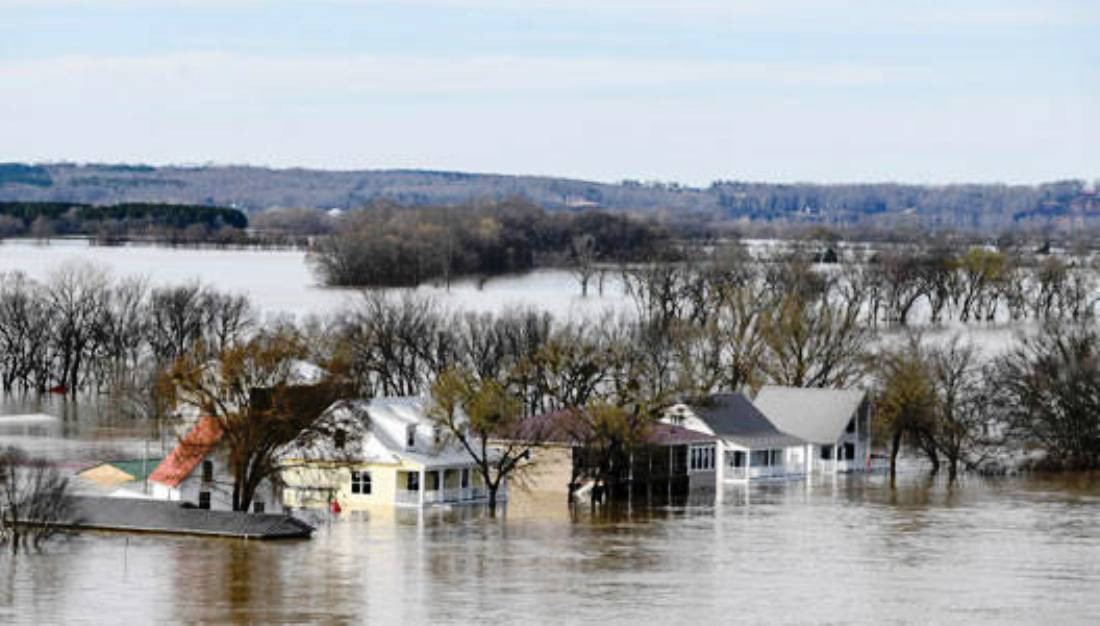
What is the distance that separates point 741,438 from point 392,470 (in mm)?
12912

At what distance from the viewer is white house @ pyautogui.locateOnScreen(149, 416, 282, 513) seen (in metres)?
46.9

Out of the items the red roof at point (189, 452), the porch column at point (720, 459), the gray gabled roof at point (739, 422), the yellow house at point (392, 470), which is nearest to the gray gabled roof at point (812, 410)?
the gray gabled roof at point (739, 422)

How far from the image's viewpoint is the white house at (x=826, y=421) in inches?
2468

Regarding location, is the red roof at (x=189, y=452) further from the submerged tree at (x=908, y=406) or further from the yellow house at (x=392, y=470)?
the submerged tree at (x=908, y=406)

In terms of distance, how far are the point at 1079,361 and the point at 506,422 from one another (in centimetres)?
2065

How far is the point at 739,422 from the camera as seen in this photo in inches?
2405

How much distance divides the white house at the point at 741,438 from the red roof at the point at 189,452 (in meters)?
15.3

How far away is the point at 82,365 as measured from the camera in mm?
81062

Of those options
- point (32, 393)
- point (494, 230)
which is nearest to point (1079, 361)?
point (32, 393)

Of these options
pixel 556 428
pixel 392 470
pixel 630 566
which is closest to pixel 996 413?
pixel 556 428

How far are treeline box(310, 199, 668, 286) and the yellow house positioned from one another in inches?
3333

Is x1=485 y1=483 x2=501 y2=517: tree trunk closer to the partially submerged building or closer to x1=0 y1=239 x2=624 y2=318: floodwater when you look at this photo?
the partially submerged building

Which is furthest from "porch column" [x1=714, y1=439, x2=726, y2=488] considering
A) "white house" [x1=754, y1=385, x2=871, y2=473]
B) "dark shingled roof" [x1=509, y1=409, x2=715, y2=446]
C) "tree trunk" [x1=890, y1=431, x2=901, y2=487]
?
"dark shingled roof" [x1=509, y1=409, x2=715, y2=446]

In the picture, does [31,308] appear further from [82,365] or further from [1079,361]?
[1079,361]
